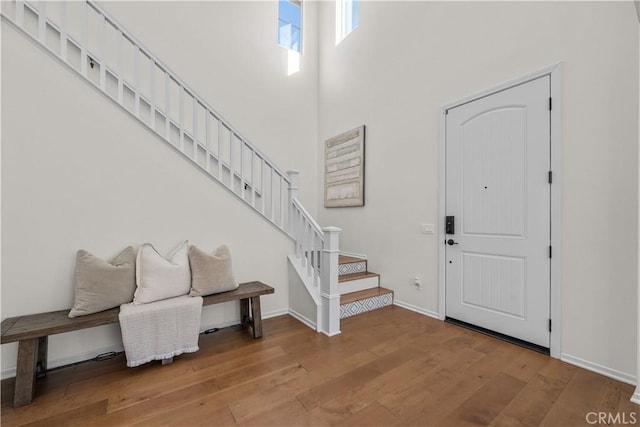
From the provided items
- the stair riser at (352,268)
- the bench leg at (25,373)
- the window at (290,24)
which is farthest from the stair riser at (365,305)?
the window at (290,24)

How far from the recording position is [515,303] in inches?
97.8

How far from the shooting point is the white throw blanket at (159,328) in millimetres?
2062

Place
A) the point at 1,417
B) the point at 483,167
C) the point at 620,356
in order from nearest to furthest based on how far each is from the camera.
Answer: the point at 1,417
the point at 620,356
the point at 483,167

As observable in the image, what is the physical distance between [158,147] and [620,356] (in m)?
3.99

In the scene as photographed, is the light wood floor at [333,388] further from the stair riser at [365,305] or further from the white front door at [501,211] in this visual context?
the stair riser at [365,305]

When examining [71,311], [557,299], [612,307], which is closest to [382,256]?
[557,299]

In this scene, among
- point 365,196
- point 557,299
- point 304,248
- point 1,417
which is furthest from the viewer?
point 365,196

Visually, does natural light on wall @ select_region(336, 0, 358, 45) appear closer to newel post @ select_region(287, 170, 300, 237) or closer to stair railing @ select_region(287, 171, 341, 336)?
newel post @ select_region(287, 170, 300, 237)

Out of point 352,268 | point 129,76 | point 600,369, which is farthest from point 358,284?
point 129,76

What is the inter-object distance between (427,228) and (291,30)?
13.1 ft

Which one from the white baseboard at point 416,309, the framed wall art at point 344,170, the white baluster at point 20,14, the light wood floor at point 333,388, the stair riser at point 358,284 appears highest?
the white baluster at point 20,14

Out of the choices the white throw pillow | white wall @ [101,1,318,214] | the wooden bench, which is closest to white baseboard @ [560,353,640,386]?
the wooden bench

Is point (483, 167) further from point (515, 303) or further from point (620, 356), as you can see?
point (620, 356)

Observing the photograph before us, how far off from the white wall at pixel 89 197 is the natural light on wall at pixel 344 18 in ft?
8.01
